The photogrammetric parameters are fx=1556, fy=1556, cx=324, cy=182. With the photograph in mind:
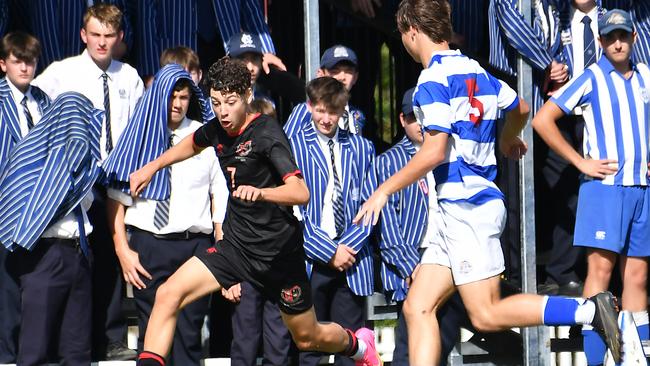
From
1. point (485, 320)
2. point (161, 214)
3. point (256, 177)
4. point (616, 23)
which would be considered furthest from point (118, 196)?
point (616, 23)

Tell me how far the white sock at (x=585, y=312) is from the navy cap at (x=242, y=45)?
9.45 feet

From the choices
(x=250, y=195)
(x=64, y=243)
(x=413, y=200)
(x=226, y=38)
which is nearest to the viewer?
(x=250, y=195)

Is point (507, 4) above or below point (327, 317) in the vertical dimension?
above

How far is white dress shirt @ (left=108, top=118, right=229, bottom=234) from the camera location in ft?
29.0

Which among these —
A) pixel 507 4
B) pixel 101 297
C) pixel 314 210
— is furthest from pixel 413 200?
pixel 101 297

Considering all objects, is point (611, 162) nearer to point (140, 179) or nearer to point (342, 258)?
point (342, 258)

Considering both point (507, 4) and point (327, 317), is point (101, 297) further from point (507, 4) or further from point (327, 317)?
point (507, 4)

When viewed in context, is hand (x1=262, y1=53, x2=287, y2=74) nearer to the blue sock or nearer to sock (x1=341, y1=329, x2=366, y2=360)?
sock (x1=341, y1=329, x2=366, y2=360)

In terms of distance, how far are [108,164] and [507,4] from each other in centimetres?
252

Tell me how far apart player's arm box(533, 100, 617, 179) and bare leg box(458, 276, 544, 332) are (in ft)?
4.91

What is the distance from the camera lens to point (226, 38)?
9836mm

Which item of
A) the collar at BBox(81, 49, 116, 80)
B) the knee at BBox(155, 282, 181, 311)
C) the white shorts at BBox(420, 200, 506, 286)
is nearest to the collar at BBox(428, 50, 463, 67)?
the white shorts at BBox(420, 200, 506, 286)

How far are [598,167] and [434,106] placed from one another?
1.77 m

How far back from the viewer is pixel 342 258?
8.80 meters
